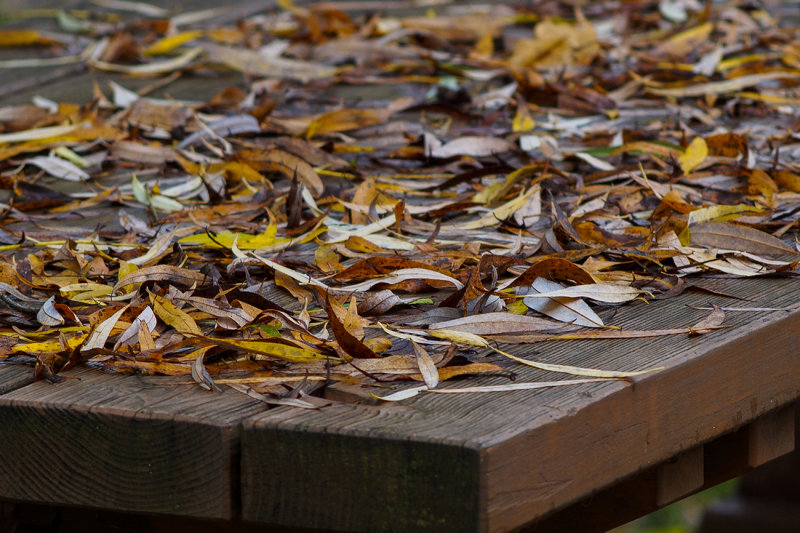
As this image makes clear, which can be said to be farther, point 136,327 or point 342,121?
point 342,121

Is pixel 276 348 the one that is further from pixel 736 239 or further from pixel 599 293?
pixel 736 239

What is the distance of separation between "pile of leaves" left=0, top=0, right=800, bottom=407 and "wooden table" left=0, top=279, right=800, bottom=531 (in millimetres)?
51

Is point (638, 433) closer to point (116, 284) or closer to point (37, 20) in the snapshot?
point (116, 284)

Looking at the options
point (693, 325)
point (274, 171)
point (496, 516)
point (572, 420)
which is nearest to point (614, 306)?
point (693, 325)

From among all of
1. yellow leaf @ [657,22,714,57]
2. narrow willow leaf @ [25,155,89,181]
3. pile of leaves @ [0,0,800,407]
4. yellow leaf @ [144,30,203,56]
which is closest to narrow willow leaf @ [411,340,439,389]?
pile of leaves @ [0,0,800,407]

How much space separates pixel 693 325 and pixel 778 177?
0.78 meters

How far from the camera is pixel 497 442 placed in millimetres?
1041

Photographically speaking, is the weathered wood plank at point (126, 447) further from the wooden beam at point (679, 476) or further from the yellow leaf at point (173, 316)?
the wooden beam at point (679, 476)

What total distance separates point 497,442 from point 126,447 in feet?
1.20

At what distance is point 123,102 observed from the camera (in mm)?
2947

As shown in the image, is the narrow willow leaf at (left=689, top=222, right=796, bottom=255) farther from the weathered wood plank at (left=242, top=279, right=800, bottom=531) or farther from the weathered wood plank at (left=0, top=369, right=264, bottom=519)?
the weathered wood plank at (left=0, top=369, right=264, bottom=519)

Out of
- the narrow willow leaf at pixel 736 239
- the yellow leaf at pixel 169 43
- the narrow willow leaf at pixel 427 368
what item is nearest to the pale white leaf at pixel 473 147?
the narrow willow leaf at pixel 736 239

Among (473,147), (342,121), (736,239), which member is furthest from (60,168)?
(736,239)

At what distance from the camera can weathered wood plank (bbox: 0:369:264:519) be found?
1123 millimetres
